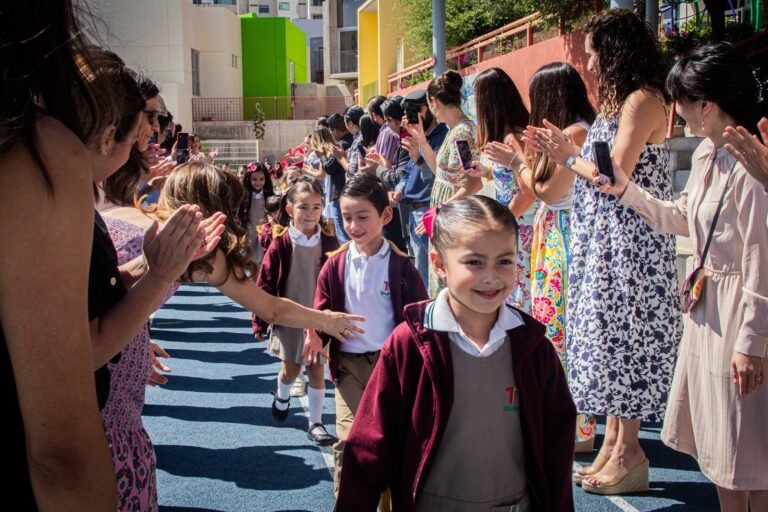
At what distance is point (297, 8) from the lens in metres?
80.2

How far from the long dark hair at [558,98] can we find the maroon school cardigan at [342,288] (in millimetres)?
853

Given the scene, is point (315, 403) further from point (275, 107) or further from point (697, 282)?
point (275, 107)

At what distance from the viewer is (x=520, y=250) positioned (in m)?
4.88

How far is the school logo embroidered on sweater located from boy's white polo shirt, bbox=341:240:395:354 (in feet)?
5.31

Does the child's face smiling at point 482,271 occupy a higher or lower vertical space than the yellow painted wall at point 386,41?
lower

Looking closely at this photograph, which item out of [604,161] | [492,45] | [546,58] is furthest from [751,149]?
[492,45]

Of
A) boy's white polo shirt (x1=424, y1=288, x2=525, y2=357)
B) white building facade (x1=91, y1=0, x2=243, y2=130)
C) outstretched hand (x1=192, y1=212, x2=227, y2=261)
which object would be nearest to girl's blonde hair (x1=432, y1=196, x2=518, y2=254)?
boy's white polo shirt (x1=424, y1=288, x2=525, y2=357)

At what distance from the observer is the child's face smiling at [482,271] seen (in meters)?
2.33

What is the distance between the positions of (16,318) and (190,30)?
3683 centimetres

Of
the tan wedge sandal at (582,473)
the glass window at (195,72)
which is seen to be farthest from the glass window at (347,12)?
the tan wedge sandal at (582,473)

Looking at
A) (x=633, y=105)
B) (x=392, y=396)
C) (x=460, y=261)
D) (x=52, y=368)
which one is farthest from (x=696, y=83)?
(x=52, y=368)

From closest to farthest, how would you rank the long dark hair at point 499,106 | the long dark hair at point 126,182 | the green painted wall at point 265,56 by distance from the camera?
the long dark hair at point 126,182, the long dark hair at point 499,106, the green painted wall at point 265,56

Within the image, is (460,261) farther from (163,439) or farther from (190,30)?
(190,30)

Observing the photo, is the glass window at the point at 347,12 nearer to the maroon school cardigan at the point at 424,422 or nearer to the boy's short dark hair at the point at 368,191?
the boy's short dark hair at the point at 368,191
